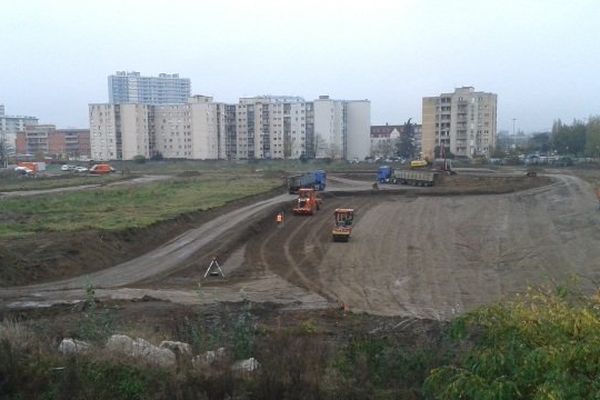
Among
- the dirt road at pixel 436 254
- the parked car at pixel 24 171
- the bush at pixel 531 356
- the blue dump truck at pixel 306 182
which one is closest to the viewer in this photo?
the bush at pixel 531 356

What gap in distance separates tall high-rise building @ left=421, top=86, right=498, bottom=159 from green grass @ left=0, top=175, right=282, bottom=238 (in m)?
69.2

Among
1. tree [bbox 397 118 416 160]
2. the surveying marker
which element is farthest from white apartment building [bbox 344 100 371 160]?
the surveying marker

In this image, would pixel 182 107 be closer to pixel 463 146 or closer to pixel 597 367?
Answer: pixel 463 146

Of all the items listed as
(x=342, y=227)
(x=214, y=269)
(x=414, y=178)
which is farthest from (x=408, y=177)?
(x=214, y=269)

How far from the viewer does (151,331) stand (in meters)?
12.6

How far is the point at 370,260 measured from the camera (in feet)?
82.8

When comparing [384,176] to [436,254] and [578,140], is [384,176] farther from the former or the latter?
[578,140]

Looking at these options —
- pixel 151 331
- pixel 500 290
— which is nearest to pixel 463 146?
pixel 500 290

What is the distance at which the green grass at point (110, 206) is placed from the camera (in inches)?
1147

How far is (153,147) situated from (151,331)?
123 m

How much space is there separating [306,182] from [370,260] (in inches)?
1120

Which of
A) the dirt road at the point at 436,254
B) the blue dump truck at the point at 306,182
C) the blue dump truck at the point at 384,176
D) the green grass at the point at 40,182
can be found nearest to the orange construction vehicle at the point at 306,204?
the dirt road at the point at 436,254

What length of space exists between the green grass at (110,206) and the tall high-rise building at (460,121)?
227 feet

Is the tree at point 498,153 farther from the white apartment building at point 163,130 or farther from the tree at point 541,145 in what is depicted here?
the white apartment building at point 163,130
